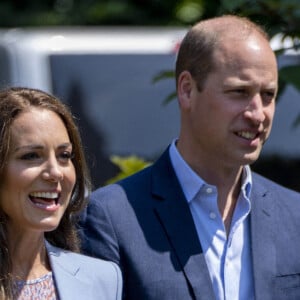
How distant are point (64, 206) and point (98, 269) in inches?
11.2

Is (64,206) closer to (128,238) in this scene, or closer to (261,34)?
(128,238)

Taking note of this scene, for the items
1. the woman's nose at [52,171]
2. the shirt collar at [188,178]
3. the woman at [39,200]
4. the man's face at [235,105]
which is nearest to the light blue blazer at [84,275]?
the woman at [39,200]

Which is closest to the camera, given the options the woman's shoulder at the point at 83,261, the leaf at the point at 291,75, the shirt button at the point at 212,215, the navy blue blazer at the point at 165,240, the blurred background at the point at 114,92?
the woman's shoulder at the point at 83,261

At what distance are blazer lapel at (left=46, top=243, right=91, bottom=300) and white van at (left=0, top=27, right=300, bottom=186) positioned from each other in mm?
3215

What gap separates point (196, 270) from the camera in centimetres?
484

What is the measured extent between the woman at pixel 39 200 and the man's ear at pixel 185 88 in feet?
1.58

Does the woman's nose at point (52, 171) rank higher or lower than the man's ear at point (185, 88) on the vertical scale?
lower

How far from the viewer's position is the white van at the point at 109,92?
8.10 meters

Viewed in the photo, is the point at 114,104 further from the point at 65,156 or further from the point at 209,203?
the point at 65,156

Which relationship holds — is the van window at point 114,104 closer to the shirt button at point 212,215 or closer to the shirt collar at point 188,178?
the shirt collar at point 188,178

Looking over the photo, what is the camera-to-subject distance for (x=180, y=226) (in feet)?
16.2

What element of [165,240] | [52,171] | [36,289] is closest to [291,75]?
[165,240]

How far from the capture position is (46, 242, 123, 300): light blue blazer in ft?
15.2

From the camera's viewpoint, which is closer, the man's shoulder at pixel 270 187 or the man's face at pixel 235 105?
the man's face at pixel 235 105
